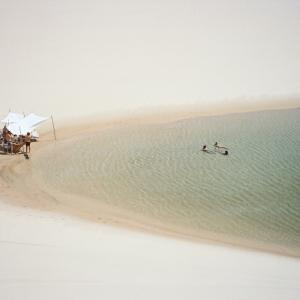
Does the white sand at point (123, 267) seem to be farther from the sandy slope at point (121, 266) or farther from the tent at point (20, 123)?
the tent at point (20, 123)

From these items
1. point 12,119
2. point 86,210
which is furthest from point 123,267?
point 12,119

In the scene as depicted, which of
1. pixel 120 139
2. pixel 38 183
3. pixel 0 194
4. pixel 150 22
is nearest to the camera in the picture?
pixel 0 194

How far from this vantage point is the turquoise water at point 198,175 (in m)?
11.4

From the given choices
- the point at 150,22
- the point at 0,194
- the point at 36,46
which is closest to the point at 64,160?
the point at 0,194

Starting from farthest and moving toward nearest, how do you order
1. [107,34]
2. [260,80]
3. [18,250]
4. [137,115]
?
1. [107,34]
2. [260,80]
3. [137,115]
4. [18,250]

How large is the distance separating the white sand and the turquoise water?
70.7 inches

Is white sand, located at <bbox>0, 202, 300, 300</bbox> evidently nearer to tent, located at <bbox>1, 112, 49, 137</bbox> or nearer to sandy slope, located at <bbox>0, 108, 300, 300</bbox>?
sandy slope, located at <bbox>0, 108, 300, 300</bbox>

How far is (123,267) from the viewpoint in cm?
795

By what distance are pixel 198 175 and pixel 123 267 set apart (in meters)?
7.10

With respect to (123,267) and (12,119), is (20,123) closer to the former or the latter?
(12,119)

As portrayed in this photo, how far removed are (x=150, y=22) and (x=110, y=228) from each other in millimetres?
27152

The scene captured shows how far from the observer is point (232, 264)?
28.0 feet

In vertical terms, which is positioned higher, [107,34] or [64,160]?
[107,34]

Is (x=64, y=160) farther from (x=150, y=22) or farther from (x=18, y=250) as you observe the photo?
(x=150, y=22)
